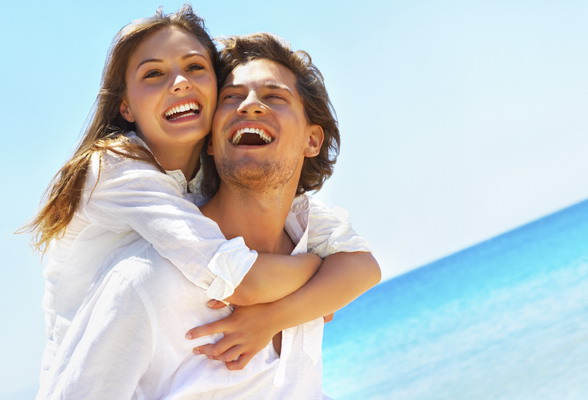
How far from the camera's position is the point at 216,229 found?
2.73m

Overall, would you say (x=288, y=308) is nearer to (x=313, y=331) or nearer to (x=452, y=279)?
(x=313, y=331)

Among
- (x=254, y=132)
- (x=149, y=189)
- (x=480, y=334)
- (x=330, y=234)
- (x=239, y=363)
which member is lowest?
(x=480, y=334)

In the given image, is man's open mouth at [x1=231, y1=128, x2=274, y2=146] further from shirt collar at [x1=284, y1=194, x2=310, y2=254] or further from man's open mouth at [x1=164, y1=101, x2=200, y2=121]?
shirt collar at [x1=284, y1=194, x2=310, y2=254]

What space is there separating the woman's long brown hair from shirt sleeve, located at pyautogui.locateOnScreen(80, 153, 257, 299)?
63mm

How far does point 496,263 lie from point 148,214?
2527 cm

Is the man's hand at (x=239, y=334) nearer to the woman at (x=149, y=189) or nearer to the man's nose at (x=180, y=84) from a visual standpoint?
the woman at (x=149, y=189)

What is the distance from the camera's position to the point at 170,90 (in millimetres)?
3158

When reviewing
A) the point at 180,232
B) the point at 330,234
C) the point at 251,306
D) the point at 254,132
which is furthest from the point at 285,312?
the point at 254,132

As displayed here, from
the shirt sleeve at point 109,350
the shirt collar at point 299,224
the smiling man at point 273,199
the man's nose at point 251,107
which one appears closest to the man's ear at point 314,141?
the smiling man at point 273,199

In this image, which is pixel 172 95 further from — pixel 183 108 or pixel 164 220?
pixel 164 220

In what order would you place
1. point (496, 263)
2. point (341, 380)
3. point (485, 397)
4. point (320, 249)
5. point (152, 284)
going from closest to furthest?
1. point (152, 284)
2. point (320, 249)
3. point (485, 397)
4. point (341, 380)
5. point (496, 263)

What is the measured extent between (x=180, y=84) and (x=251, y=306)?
3.32 feet

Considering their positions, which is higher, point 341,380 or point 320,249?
point 320,249

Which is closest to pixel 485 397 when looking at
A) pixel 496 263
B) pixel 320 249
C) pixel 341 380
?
pixel 341 380
